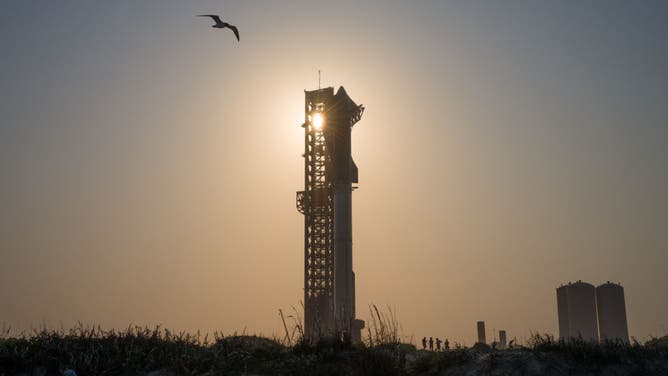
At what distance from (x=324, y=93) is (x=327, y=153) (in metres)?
7.02

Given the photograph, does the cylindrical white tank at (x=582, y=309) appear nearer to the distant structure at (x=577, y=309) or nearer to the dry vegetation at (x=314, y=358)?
the distant structure at (x=577, y=309)

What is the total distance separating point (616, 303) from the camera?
3472 inches

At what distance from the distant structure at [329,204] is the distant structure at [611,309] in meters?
37.7

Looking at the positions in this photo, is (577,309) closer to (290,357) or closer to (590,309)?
(590,309)

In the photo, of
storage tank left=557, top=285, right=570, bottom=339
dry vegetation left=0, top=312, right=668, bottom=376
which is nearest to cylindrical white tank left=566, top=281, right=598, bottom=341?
storage tank left=557, top=285, right=570, bottom=339

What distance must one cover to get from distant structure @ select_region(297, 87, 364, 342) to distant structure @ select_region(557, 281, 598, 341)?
3515cm

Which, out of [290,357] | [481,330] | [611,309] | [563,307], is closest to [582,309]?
[563,307]

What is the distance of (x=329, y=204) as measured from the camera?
67.9 metres

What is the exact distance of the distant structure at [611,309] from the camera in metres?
85.1

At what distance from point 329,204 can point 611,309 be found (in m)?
45.6

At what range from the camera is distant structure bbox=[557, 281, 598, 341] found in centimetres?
8719

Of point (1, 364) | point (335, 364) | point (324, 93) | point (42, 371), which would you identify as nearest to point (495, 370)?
point (335, 364)

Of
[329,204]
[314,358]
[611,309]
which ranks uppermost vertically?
[329,204]

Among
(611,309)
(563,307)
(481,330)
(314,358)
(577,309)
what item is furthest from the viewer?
(563,307)
